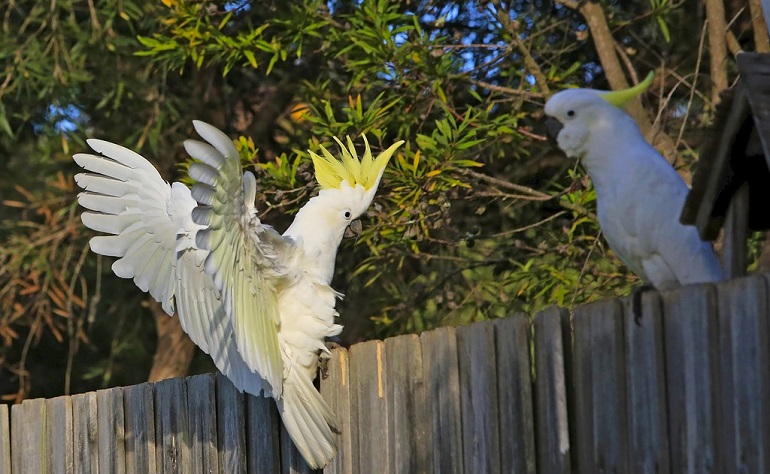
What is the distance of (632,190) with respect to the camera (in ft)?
7.75

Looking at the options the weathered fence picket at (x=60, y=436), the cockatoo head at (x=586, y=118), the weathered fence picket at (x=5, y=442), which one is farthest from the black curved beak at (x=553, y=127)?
the weathered fence picket at (x=5, y=442)

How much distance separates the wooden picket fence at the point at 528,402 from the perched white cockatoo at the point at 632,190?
0.26m

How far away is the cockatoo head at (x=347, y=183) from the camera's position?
3297 millimetres

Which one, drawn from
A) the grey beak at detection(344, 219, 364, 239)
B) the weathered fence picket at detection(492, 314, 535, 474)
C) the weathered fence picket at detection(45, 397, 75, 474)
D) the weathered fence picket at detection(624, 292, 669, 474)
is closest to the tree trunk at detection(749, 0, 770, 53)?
the grey beak at detection(344, 219, 364, 239)

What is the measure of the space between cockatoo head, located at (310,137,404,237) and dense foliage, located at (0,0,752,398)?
1.67 ft

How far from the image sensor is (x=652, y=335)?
6.56 feet

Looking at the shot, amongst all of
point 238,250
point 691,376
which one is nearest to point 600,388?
point 691,376

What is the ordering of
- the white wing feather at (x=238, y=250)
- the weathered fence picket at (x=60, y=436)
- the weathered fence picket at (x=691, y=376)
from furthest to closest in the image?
the weathered fence picket at (x=60, y=436) < the white wing feather at (x=238, y=250) < the weathered fence picket at (x=691, y=376)

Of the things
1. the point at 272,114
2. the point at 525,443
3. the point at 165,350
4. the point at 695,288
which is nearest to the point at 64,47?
the point at 272,114

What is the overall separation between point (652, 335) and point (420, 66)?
2.12 metres

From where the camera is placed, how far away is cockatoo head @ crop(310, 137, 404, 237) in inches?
130

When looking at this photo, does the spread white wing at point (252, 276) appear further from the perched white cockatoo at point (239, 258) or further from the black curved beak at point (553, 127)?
the black curved beak at point (553, 127)

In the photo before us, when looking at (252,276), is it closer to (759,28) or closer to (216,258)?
(216,258)

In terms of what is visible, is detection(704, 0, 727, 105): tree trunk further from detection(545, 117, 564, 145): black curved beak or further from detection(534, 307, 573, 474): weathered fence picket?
detection(534, 307, 573, 474): weathered fence picket
